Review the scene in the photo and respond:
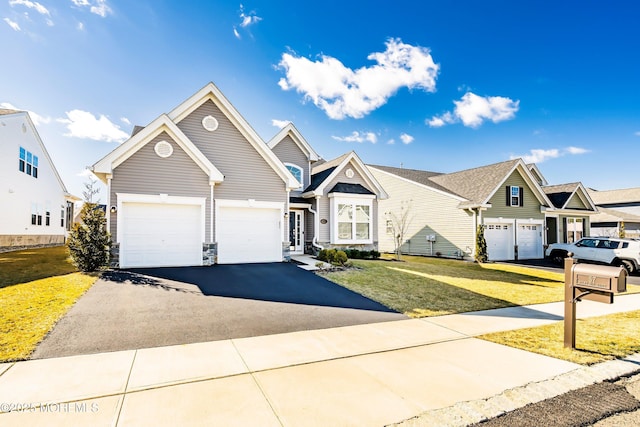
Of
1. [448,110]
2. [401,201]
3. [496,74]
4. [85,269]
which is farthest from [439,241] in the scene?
[85,269]

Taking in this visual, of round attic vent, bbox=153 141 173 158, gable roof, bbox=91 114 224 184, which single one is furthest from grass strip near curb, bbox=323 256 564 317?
round attic vent, bbox=153 141 173 158

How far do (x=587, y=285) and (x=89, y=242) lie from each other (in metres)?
13.3

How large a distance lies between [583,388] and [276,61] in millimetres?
15826

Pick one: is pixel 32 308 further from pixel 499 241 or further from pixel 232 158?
pixel 499 241

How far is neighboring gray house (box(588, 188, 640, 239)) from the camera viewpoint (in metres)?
31.8

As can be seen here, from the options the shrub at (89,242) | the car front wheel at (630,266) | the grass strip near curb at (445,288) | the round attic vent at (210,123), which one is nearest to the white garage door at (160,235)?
the shrub at (89,242)

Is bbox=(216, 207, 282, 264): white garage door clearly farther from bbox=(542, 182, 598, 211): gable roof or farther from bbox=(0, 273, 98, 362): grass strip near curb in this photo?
bbox=(542, 182, 598, 211): gable roof

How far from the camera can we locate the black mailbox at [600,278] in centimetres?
446

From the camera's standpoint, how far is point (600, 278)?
15.3 feet

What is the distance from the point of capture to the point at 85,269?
10.4 metres

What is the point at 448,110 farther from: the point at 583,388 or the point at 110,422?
the point at 110,422

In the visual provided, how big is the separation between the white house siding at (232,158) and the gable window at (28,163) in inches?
550

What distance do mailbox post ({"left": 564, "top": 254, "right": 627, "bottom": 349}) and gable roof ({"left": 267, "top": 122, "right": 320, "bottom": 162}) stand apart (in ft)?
49.2

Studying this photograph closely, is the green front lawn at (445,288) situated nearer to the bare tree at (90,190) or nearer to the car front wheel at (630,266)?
the car front wheel at (630,266)
